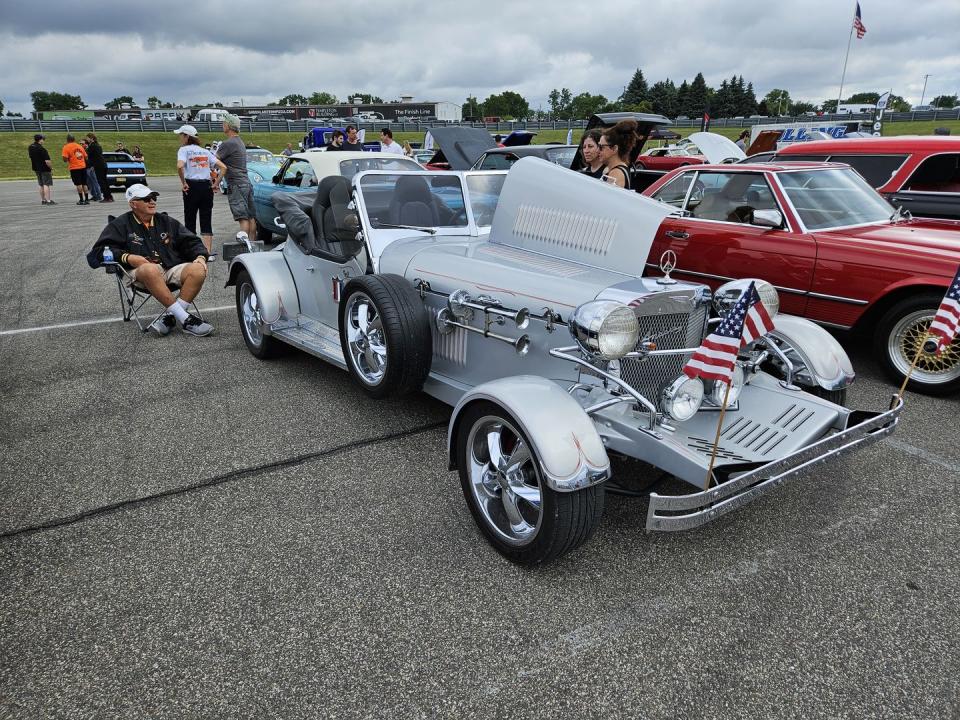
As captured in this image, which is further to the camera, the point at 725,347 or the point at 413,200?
the point at 413,200

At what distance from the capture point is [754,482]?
2.56m

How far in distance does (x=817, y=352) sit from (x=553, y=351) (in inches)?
65.3

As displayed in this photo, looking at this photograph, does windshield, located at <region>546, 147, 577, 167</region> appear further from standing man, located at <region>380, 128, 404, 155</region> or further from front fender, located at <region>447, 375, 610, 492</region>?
front fender, located at <region>447, 375, 610, 492</region>

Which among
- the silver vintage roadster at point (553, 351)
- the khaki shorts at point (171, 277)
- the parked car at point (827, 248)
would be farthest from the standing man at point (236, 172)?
the parked car at point (827, 248)

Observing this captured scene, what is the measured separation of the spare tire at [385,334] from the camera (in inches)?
142

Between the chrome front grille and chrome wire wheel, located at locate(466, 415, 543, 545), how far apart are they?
0.64 metres

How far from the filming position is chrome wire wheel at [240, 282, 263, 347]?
17.9ft

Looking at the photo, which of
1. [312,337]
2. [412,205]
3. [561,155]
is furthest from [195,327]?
[561,155]

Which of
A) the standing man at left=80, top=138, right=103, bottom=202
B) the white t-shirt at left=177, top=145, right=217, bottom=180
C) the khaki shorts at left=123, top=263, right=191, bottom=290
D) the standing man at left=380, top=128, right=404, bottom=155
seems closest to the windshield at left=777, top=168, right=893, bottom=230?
the khaki shorts at left=123, top=263, right=191, bottom=290

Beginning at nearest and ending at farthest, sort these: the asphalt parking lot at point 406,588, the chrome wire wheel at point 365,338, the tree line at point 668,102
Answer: the asphalt parking lot at point 406,588 < the chrome wire wheel at point 365,338 < the tree line at point 668,102

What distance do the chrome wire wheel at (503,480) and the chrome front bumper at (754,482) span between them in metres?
0.57

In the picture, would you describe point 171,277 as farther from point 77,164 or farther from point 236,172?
point 77,164

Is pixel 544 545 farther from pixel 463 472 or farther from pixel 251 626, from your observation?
pixel 251 626

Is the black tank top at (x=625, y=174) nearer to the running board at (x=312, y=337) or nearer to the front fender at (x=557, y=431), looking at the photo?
the running board at (x=312, y=337)
